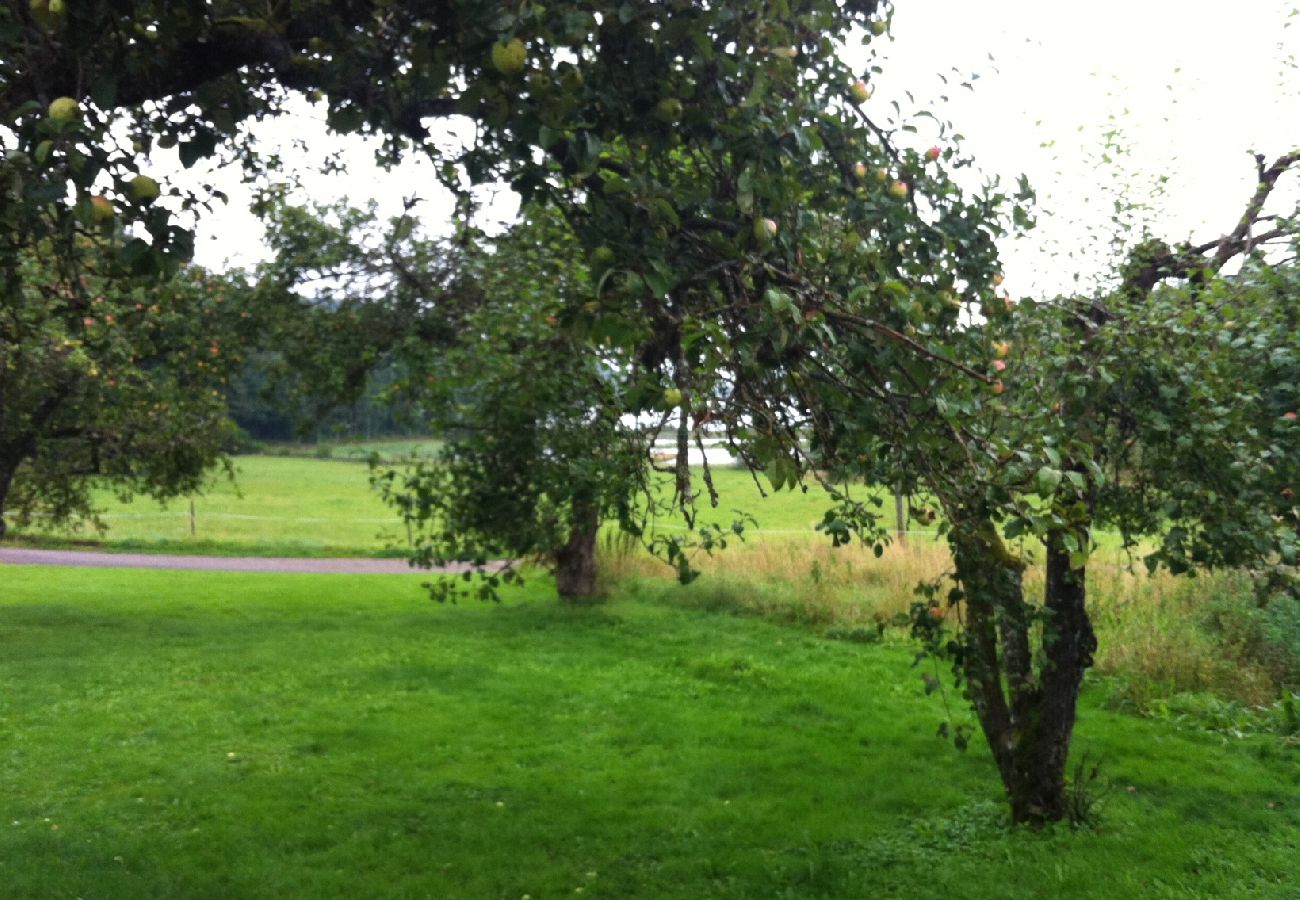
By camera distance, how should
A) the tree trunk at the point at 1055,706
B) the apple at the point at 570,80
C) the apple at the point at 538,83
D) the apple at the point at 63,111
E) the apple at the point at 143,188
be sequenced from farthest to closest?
the tree trunk at the point at 1055,706, the apple at the point at 538,83, the apple at the point at 570,80, the apple at the point at 143,188, the apple at the point at 63,111

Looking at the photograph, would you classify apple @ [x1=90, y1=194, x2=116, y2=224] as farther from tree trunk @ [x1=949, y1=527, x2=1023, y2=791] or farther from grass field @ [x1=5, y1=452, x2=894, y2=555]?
grass field @ [x1=5, y1=452, x2=894, y2=555]

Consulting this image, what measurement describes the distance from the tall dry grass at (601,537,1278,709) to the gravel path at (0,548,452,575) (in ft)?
21.8

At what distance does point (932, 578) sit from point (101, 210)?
10.3 meters

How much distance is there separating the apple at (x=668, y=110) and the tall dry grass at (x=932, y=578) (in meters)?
3.21

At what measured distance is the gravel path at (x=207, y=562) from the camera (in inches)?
965

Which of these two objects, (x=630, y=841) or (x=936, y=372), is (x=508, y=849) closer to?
(x=630, y=841)

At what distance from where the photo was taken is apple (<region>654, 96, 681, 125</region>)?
365 centimetres

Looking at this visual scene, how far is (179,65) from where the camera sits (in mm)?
4121

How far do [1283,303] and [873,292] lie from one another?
2.84 m

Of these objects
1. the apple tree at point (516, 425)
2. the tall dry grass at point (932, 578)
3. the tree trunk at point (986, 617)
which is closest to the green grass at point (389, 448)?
the apple tree at point (516, 425)

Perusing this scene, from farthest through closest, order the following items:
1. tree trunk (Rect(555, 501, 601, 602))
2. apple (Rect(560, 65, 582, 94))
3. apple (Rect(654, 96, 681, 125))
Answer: tree trunk (Rect(555, 501, 601, 602)), apple (Rect(654, 96, 681, 125)), apple (Rect(560, 65, 582, 94))

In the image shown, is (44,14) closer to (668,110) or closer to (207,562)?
(668,110)

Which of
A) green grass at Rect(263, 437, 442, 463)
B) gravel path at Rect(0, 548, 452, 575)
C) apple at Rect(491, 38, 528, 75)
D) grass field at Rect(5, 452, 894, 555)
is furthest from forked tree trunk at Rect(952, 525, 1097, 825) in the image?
gravel path at Rect(0, 548, 452, 575)

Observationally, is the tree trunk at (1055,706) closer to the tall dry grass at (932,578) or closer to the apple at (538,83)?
the tall dry grass at (932,578)
